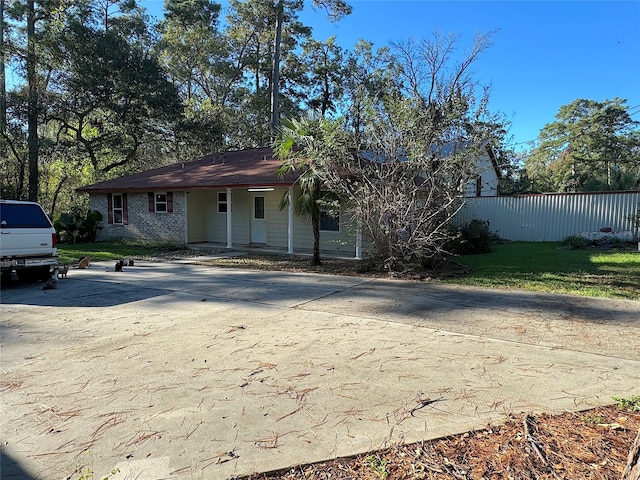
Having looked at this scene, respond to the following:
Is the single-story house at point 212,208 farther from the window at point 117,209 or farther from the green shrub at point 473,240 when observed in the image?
the green shrub at point 473,240

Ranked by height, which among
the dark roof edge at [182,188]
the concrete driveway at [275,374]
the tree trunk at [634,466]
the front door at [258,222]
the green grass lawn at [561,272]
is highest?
the dark roof edge at [182,188]

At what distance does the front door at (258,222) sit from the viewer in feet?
54.2

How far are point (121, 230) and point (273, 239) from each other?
811 centimetres

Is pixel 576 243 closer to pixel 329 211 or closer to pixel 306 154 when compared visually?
pixel 329 211

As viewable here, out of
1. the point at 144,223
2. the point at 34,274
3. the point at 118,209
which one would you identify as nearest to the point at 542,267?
the point at 34,274

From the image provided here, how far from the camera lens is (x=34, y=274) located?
960 cm

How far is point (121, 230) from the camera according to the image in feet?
62.6

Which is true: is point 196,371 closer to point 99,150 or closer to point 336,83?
point 99,150

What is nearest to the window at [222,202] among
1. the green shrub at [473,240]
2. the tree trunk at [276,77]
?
the tree trunk at [276,77]

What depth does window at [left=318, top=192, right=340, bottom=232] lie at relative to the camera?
33.1 feet

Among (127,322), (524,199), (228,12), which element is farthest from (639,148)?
(127,322)

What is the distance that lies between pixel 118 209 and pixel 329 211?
44.4ft

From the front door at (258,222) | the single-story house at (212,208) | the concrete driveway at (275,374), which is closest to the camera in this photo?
the concrete driveway at (275,374)

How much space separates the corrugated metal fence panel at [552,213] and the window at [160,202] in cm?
1274
